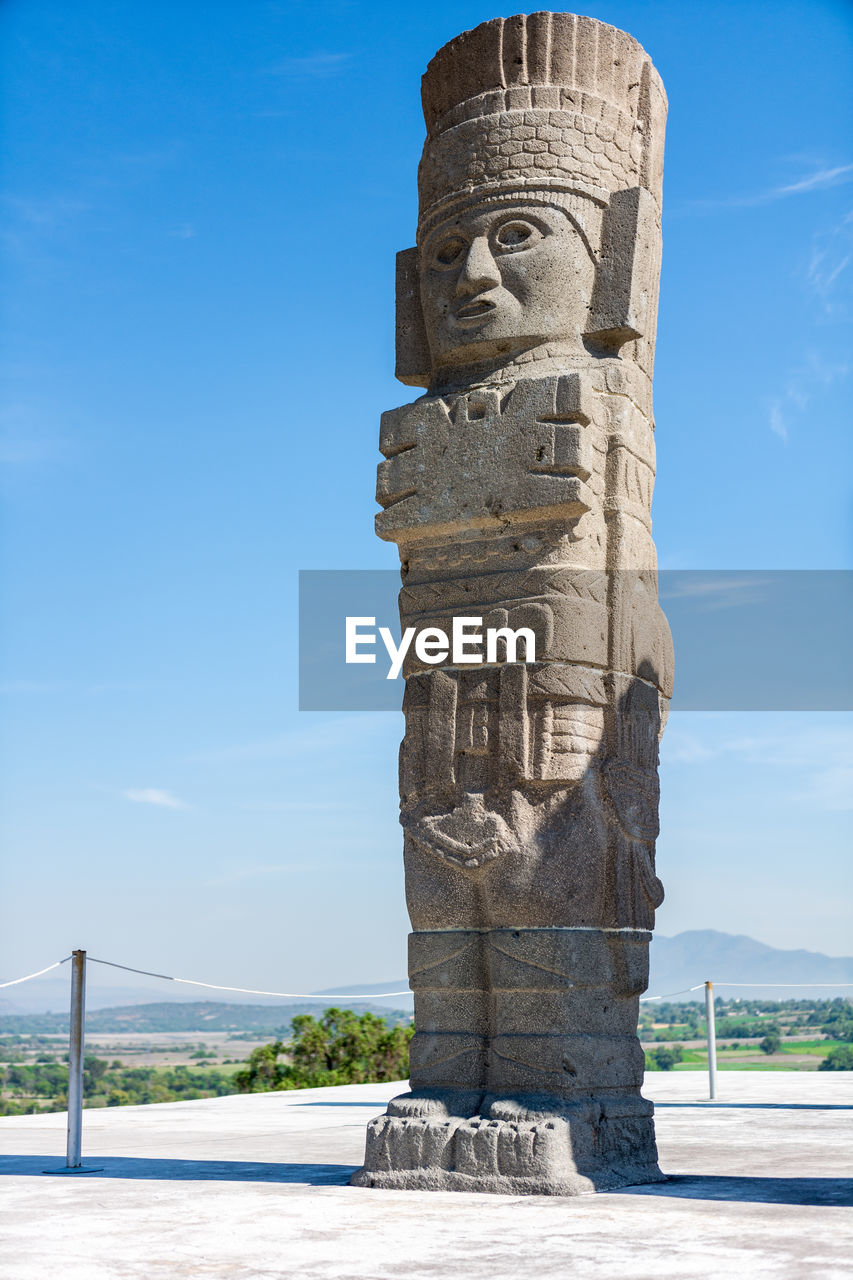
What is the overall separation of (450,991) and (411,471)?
9.19ft

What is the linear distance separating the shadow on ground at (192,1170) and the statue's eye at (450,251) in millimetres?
5001

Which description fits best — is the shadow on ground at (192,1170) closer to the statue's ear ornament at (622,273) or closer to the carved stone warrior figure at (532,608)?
the carved stone warrior figure at (532,608)

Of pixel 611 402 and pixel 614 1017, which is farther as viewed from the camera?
pixel 611 402

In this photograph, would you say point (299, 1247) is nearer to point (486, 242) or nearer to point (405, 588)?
point (405, 588)

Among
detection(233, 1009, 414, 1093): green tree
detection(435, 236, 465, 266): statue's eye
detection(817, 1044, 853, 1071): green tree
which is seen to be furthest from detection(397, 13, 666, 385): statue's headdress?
detection(233, 1009, 414, 1093): green tree

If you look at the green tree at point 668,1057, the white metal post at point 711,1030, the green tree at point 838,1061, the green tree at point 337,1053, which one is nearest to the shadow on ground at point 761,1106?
the white metal post at point 711,1030

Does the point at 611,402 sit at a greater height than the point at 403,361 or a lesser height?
lesser

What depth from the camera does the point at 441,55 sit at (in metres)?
8.16

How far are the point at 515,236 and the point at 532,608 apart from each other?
2142 mm

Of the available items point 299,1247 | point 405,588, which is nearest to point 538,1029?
point 299,1247

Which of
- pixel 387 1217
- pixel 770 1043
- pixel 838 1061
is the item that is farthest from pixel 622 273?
pixel 770 1043

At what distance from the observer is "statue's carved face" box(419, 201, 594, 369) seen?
7.59m

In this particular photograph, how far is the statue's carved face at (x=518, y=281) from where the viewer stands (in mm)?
7590

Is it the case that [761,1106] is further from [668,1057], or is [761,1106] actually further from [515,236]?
[668,1057]
